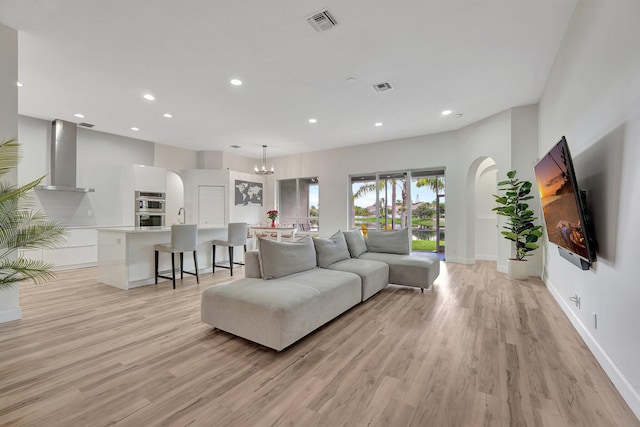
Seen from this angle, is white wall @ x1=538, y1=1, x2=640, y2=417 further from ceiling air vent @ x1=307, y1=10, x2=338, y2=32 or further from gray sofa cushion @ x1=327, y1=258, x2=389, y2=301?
ceiling air vent @ x1=307, y1=10, x2=338, y2=32

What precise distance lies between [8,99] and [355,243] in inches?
177

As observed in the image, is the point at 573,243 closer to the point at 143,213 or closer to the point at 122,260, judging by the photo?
the point at 122,260

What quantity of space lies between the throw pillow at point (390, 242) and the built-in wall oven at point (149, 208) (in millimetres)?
5347

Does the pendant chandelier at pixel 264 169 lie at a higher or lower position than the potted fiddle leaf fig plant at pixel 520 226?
higher

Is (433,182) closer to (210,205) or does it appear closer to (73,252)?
(210,205)

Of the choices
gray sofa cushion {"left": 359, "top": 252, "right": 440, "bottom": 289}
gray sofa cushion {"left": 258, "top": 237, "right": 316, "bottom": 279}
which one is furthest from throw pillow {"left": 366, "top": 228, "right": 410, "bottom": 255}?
gray sofa cushion {"left": 258, "top": 237, "right": 316, "bottom": 279}

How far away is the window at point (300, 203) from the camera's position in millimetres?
8766

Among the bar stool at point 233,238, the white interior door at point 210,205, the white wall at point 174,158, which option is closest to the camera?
the bar stool at point 233,238

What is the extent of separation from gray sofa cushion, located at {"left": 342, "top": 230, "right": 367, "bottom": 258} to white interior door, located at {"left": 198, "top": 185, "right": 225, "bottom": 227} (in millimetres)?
4737

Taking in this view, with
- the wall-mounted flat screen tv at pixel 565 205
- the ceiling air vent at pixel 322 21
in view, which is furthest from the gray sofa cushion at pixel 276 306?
the ceiling air vent at pixel 322 21

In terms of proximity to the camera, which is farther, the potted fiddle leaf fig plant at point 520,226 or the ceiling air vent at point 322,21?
the potted fiddle leaf fig plant at point 520,226

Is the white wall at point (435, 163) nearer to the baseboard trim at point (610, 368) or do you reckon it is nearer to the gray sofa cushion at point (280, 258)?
the baseboard trim at point (610, 368)

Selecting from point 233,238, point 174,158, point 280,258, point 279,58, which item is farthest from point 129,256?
point 174,158

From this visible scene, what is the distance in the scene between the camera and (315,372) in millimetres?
2014
